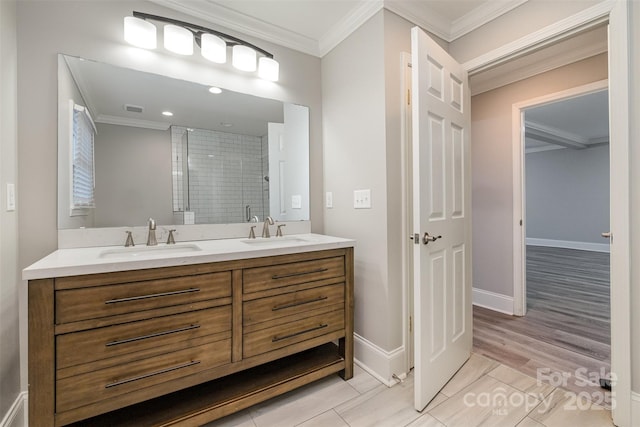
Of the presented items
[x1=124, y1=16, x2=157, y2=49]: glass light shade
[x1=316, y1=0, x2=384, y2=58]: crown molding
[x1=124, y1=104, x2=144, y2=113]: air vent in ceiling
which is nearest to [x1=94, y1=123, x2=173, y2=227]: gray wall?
[x1=124, y1=104, x2=144, y2=113]: air vent in ceiling

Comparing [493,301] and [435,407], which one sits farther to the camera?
[493,301]

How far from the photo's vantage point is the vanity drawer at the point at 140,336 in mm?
1097

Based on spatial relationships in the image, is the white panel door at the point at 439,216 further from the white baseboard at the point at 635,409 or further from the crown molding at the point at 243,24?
the crown molding at the point at 243,24

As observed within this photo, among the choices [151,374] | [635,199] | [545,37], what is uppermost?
[545,37]

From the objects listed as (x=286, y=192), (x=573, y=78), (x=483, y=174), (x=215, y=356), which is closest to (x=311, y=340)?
(x=215, y=356)

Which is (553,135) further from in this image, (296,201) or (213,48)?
(213,48)

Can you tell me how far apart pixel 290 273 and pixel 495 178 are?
2521 millimetres

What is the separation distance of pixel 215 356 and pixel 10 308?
3.34 ft

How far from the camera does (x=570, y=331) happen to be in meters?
2.42

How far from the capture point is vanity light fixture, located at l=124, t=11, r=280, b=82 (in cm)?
165

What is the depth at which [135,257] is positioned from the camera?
→ 1.28 m

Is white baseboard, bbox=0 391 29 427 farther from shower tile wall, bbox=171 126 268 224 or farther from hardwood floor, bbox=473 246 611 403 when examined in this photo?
hardwood floor, bbox=473 246 611 403

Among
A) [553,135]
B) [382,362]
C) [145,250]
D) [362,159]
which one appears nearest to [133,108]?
[145,250]

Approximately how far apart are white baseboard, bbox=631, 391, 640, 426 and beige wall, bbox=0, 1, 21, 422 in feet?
9.46
